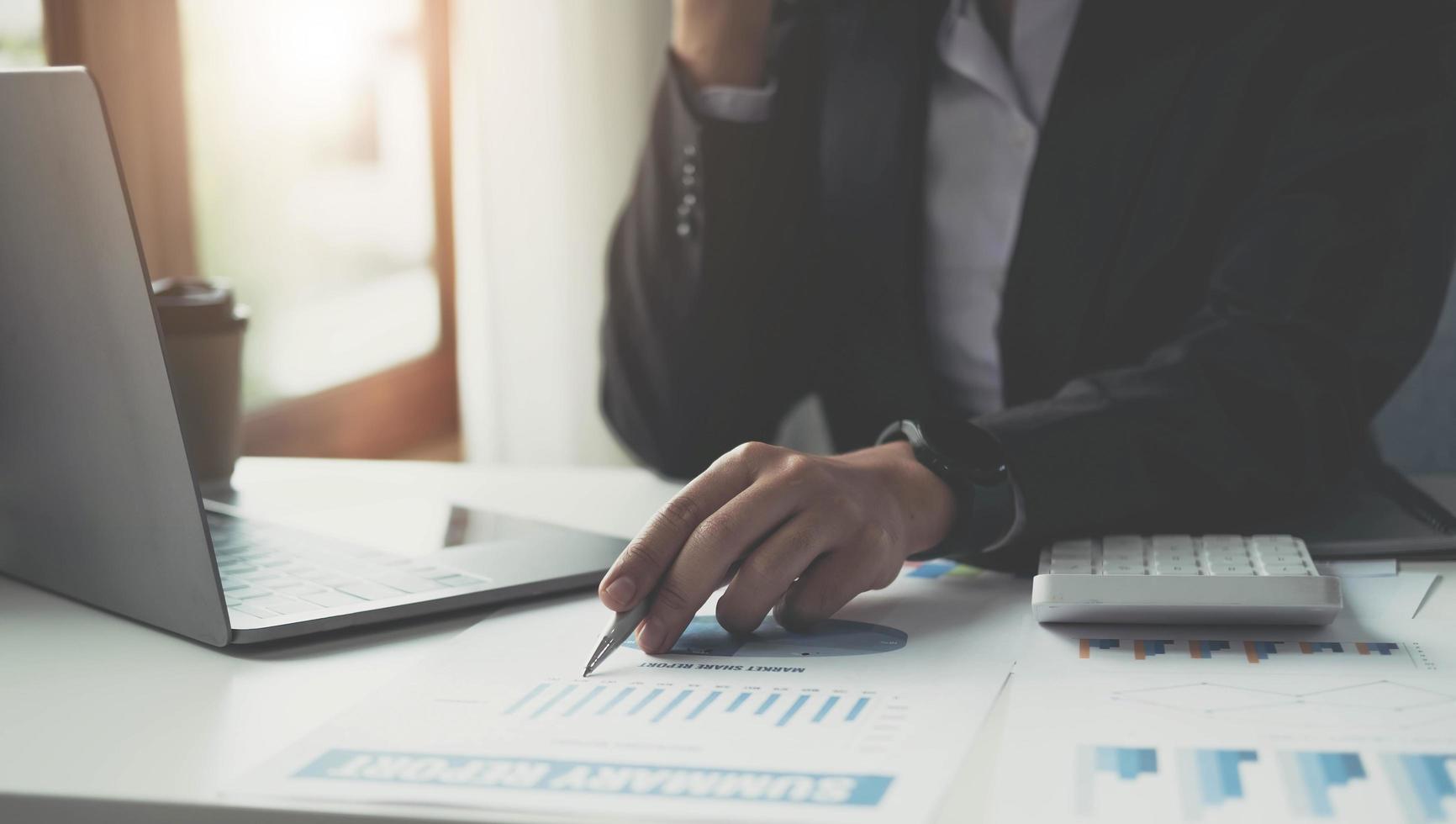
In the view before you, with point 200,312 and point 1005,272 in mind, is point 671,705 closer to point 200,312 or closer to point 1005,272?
point 200,312

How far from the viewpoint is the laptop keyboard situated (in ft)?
2.09

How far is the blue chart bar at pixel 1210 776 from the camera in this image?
40 cm

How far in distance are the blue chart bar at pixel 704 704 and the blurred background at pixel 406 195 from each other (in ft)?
5.33

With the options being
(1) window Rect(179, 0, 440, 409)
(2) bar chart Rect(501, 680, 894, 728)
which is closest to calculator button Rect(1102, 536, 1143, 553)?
(2) bar chart Rect(501, 680, 894, 728)

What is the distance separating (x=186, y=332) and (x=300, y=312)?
1473 millimetres

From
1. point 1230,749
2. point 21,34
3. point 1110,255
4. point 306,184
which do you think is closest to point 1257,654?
point 1230,749

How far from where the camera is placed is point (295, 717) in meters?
0.51

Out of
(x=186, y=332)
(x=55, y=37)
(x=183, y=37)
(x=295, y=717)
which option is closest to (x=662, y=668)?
(x=295, y=717)

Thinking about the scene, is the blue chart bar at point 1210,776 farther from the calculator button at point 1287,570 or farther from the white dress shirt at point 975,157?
the white dress shirt at point 975,157

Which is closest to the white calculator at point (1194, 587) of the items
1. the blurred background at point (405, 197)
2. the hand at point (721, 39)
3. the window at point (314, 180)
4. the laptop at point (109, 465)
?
the laptop at point (109, 465)

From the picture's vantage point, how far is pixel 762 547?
1.97 feet

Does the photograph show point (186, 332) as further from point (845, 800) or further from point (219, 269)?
point (219, 269)

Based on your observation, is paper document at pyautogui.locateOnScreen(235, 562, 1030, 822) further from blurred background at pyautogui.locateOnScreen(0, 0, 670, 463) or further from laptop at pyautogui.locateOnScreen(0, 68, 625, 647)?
blurred background at pyautogui.locateOnScreen(0, 0, 670, 463)

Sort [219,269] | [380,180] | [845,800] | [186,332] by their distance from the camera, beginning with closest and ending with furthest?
[845,800] < [186,332] < [219,269] < [380,180]
